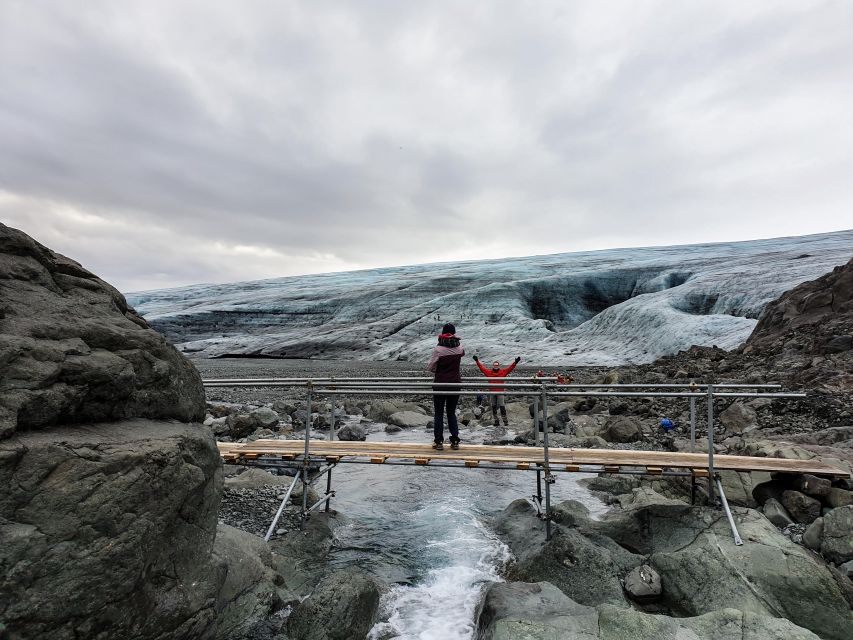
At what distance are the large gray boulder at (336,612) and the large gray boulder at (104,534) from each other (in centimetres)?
87

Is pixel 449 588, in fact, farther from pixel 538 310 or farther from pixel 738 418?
pixel 538 310

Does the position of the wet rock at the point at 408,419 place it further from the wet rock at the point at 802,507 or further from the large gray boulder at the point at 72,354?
the large gray boulder at the point at 72,354

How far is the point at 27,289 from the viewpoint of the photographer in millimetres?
3713

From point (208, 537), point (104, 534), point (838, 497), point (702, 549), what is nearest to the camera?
point (104, 534)

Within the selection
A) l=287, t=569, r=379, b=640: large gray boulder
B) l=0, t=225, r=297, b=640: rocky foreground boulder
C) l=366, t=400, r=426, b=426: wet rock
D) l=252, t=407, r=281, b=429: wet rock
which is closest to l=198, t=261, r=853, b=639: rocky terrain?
l=287, t=569, r=379, b=640: large gray boulder

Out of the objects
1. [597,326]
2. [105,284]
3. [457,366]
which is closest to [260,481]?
[457,366]

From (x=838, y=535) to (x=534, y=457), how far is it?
3.43 meters

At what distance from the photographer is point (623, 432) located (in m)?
12.3

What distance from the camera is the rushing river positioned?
5578 millimetres

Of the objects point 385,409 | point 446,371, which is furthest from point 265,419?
point 446,371

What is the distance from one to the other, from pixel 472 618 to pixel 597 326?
41.1m

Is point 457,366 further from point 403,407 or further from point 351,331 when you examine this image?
point 351,331

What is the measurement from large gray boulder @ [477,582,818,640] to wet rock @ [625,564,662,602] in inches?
46.5

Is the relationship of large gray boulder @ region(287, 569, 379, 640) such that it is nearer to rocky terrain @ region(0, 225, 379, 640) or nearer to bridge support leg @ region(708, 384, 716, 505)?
rocky terrain @ region(0, 225, 379, 640)
